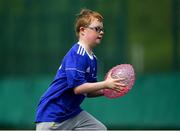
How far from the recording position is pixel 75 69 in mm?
5336

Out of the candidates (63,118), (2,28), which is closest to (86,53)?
(63,118)

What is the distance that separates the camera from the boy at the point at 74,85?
17.6 ft

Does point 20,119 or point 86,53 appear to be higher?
point 86,53

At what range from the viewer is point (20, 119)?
11.0 m

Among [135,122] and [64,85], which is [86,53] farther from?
[135,122]

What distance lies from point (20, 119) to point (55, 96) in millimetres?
5498

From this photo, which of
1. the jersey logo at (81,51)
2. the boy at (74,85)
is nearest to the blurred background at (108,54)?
the boy at (74,85)

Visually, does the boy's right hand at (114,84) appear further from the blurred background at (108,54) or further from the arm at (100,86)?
the blurred background at (108,54)

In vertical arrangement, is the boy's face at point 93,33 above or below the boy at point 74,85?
above

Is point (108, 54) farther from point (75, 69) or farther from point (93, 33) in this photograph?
point (75, 69)

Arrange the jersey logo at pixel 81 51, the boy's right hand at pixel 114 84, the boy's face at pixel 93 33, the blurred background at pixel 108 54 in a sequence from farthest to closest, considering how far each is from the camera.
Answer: the blurred background at pixel 108 54, the boy's face at pixel 93 33, the jersey logo at pixel 81 51, the boy's right hand at pixel 114 84

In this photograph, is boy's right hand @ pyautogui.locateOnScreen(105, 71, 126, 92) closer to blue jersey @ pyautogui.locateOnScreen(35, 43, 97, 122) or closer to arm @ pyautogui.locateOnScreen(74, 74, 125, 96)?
arm @ pyautogui.locateOnScreen(74, 74, 125, 96)


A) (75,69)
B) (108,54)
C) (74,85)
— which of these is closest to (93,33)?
(75,69)

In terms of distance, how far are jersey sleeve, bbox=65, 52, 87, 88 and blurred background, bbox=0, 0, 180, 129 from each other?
16.3 feet
